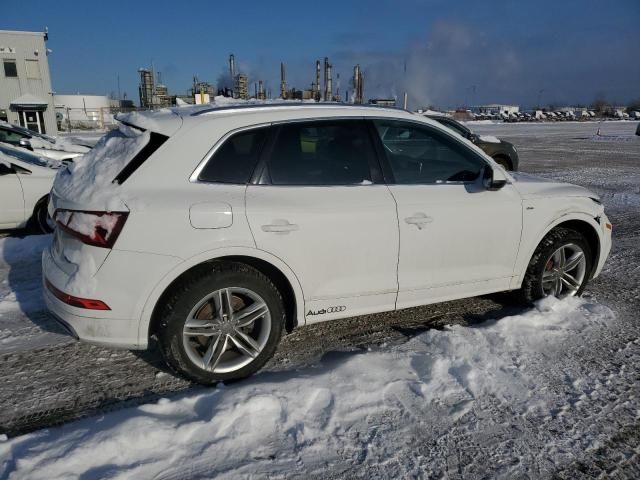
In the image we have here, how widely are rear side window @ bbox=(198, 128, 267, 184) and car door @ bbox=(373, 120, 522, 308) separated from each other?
3.17ft

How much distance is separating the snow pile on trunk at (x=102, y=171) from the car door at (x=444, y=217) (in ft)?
5.79

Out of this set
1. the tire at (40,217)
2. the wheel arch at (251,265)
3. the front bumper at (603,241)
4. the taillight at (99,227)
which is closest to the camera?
the taillight at (99,227)

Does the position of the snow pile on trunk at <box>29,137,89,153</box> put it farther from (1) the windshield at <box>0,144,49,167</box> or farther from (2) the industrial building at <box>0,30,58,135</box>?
(2) the industrial building at <box>0,30,58,135</box>

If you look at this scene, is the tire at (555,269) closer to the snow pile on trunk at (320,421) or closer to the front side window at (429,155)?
the snow pile on trunk at (320,421)

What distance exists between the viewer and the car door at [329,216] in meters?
3.04

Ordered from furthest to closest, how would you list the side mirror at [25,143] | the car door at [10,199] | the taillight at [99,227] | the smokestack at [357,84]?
1. the smokestack at [357,84]
2. the side mirror at [25,143]
3. the car door at [10,199]
4. the taillight at [99,227]

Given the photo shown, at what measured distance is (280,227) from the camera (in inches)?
119

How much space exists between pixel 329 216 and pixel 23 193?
5.57 metres

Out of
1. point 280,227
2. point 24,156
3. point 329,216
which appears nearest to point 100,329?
point 280,227

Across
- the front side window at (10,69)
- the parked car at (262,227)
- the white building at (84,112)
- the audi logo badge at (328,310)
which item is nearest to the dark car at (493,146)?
the parked car at (262,227)

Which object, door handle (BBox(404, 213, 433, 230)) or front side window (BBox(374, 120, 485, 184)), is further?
front side window (BBox(374, 120, 485, 184))

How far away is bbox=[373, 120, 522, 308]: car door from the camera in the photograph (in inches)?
136

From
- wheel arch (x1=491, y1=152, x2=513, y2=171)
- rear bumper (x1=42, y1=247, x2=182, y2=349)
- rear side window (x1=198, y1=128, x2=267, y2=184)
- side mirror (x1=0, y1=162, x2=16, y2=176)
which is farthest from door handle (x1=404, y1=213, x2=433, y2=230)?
wheel arch (x1=491, y1=152, x2=513, y2=171)

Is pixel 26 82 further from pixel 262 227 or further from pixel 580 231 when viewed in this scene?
pixel 580 231
